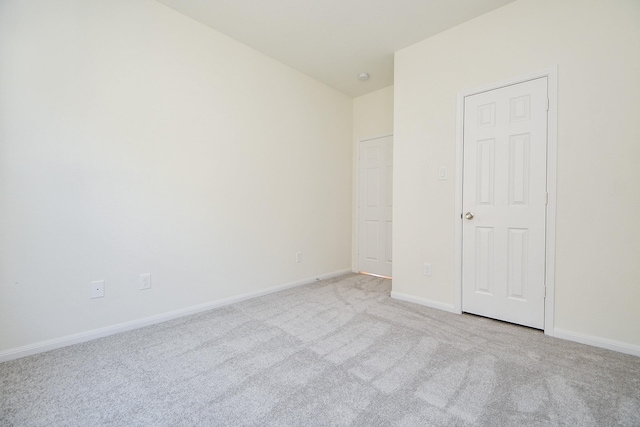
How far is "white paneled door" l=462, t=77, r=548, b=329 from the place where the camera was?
6.88 ft

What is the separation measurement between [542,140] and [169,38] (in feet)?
10.4

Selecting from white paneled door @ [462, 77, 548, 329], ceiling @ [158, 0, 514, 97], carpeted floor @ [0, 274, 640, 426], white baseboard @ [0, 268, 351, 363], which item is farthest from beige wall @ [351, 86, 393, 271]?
carpeted floor @ [0, 274, 640, 426]

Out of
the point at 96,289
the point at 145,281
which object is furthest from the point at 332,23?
the point at 96,289

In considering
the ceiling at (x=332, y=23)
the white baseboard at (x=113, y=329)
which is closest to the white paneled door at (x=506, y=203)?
the ceiling at (x=332, y=23)

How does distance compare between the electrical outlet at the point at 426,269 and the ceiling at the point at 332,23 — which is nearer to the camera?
the ceiling at the point at 332,23

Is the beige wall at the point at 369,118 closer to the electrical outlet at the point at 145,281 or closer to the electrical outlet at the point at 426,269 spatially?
the electrical outlet at the point at 426,269

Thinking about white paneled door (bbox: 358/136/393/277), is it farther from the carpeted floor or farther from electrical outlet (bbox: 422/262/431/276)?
the carpeted floor

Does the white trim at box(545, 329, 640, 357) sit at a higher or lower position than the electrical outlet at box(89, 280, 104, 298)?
lower

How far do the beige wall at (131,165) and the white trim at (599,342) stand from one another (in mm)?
2523

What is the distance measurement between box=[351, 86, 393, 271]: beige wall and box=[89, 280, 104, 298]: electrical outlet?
304 cm

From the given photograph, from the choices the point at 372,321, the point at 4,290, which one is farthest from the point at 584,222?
the point at 4,290

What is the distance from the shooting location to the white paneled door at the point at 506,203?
2096mm

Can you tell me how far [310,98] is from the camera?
353cm

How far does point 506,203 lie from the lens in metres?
2.24
